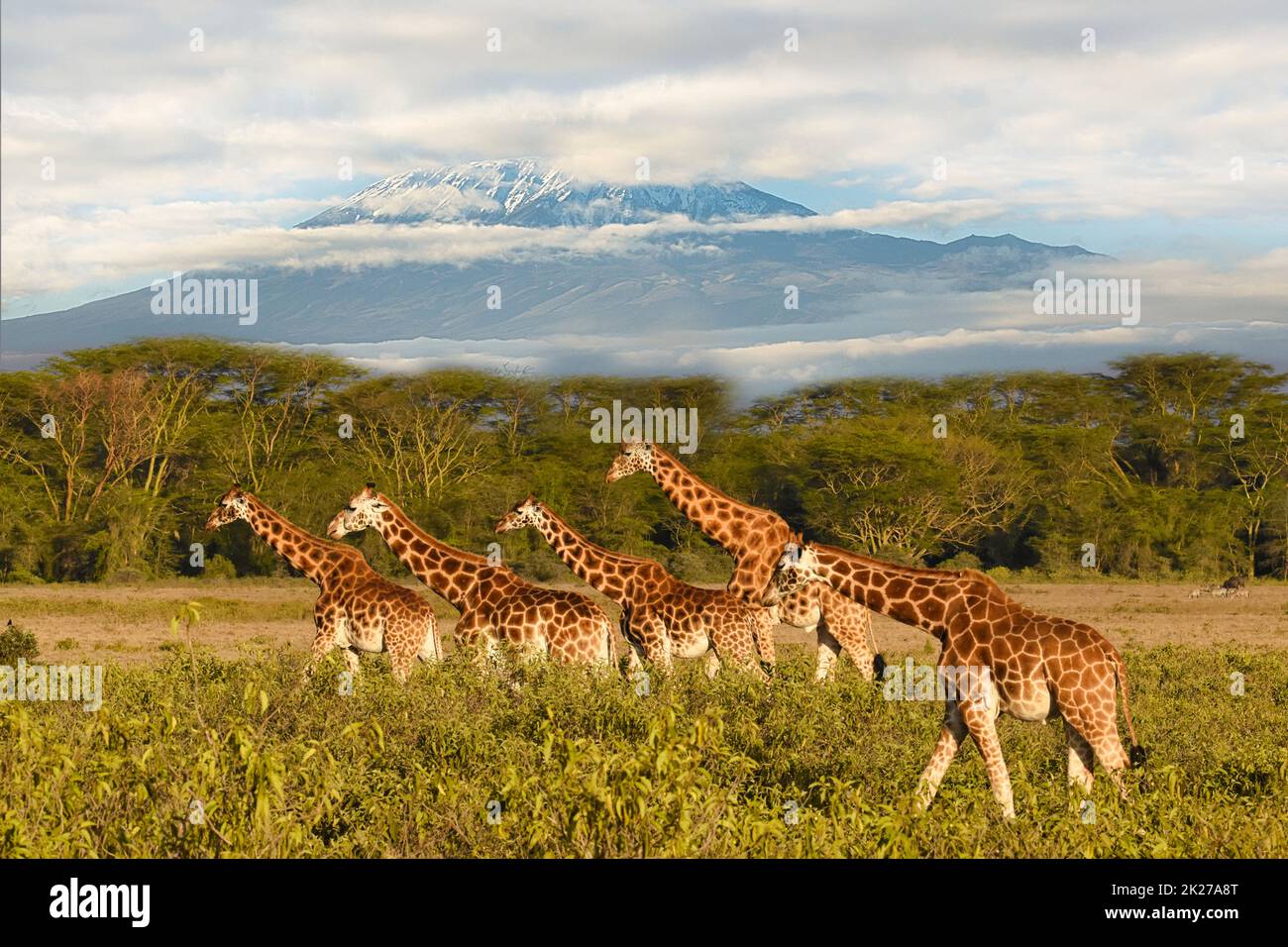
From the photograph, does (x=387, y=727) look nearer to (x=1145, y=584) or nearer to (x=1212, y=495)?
(x=1145, y=584)

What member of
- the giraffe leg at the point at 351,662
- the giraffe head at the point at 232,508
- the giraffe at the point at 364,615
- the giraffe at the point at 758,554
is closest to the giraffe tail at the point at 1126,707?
the giraffe at the point at 758,554

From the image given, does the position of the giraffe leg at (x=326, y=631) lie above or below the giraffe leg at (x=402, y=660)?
above

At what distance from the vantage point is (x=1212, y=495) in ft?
143

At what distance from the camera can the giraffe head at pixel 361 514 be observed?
1356 cm

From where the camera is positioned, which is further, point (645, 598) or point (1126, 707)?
point (645, 598)

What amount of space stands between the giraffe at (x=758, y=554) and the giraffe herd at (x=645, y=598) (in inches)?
0.5

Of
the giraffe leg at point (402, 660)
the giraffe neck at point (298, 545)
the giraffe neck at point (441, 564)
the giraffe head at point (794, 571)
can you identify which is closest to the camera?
the giraffe head at point (794, 571)

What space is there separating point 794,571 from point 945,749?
5.49ft

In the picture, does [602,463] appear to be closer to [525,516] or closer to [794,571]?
[525,516]

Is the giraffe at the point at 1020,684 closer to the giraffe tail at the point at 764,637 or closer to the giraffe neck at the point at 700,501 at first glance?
the giraffe tail at the point at 764,637

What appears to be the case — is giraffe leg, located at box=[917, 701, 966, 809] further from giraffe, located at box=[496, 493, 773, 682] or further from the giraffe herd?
giraffe, located at box=[496, 493, 773, 682]

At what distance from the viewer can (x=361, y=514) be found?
13.6m

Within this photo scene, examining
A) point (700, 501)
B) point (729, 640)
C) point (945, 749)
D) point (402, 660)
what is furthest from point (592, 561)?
point (945, 749)
